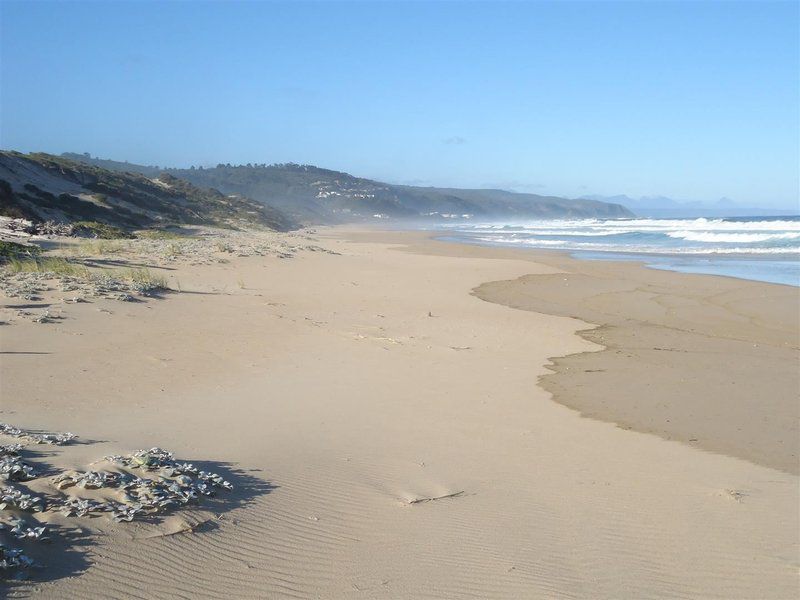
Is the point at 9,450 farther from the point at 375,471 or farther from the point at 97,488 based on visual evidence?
the point at 375,471

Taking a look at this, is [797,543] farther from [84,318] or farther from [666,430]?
[84,318]

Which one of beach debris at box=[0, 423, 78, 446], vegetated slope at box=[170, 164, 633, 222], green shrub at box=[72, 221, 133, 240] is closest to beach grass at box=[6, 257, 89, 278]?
beach debris at box=[0, 423, 78, 446]

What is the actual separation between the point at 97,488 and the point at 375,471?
206 cm

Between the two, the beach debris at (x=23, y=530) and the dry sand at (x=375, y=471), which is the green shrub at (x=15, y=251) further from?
the beach debris at (x=23, y=530)

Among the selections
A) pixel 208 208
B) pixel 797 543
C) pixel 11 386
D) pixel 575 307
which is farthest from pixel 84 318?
pixel 208 208

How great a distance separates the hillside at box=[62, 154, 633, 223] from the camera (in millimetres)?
100094

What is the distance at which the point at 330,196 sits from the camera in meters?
111

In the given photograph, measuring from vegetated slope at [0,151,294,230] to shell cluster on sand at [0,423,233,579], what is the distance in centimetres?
2080

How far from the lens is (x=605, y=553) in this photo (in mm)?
4027

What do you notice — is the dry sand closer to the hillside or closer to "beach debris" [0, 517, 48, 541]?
"beach debris" [0, 517, 48, 541]

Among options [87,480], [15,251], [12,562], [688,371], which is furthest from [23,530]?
[15,251]

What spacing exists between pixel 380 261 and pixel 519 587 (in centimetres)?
2089

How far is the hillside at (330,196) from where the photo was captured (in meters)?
100

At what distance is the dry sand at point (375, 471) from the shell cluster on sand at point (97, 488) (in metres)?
0.11
